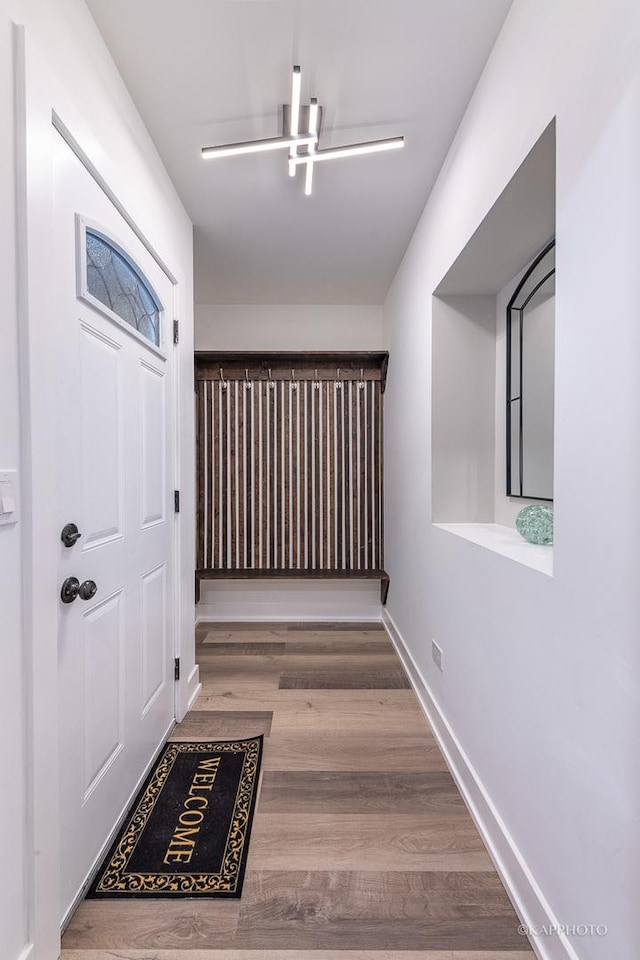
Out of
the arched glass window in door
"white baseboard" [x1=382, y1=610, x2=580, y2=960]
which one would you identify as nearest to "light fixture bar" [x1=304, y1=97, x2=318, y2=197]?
the arched glass window in door

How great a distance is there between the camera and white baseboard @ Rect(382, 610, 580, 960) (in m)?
1.20

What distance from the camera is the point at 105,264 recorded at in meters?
1.66

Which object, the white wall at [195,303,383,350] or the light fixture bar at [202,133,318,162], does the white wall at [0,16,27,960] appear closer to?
the light fixture bar at [202,133,318,162]

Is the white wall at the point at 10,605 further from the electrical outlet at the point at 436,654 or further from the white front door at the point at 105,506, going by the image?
the electrical outlet at the point at 436,654

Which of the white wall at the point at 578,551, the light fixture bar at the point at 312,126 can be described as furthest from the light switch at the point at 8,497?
the light fixture bar at the point at 312,126

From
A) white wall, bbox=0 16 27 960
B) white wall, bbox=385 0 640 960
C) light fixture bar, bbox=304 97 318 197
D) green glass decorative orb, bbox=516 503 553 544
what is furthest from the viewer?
light fixture bar, bbox=304 97 318 197

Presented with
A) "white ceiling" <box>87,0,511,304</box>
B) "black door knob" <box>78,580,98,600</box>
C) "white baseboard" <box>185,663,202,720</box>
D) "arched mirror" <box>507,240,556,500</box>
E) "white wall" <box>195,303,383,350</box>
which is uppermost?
"white ceiling" <box>87,0,511,304</box>

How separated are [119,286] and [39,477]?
0.94 m

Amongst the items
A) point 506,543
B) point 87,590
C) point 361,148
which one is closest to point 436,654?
point 506,543

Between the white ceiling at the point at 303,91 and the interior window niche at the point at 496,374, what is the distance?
21.3 inches

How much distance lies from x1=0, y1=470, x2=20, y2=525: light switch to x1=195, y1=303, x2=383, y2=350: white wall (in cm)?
318

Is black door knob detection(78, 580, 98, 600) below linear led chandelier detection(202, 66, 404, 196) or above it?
below

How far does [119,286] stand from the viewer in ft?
5.82

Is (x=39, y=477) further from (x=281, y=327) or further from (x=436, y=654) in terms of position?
(x=281, y=327)
